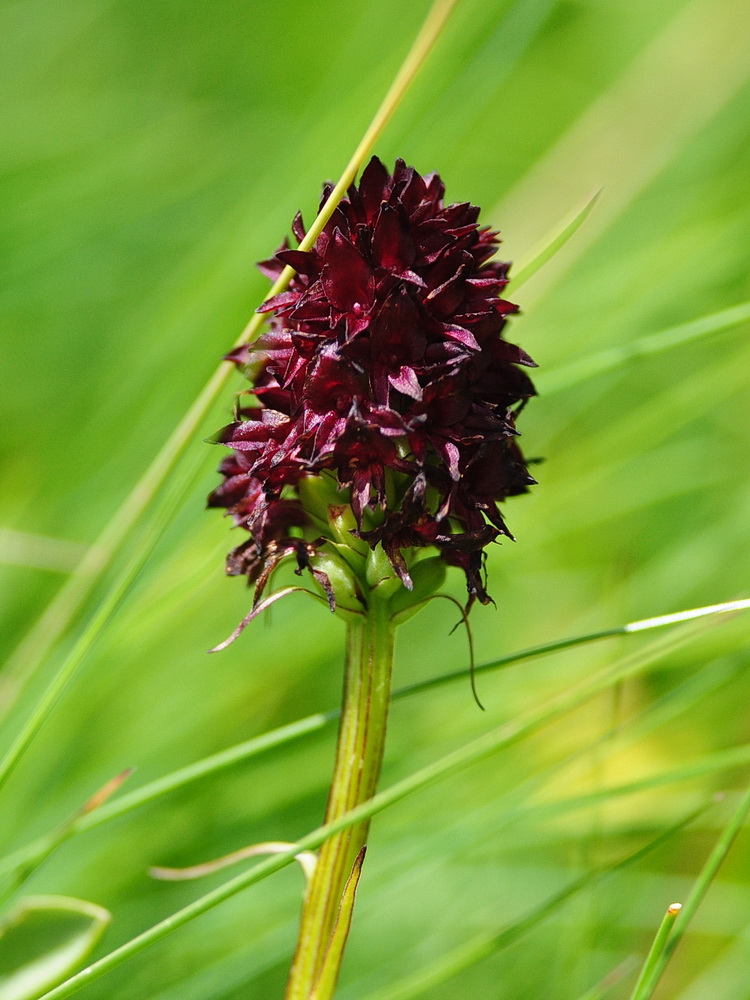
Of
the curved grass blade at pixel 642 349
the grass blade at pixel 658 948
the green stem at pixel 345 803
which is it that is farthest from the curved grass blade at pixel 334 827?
the curved grass blade at pixel 642 349

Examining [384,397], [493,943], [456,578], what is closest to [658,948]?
[493,943]

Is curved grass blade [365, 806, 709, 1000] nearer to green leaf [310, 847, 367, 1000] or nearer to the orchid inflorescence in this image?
green leaf [310, 847, 367, 1000]

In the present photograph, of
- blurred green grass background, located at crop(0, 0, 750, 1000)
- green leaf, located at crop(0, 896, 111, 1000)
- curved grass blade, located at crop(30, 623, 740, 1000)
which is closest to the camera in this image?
curved grass blade, located at crop(30, 623, 740, 1000)

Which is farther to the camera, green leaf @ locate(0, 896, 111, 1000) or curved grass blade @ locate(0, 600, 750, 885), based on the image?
green leaf @ locate(0, 896, 111, 1000)

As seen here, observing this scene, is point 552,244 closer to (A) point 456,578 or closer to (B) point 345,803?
(B) point 345,803

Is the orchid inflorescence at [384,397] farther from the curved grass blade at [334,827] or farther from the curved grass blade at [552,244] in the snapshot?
the curved grass blade at [552,244]

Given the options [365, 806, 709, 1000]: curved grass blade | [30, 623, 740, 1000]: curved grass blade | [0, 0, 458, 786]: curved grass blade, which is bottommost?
[365, 806, 709, 1000]: curved grass blade

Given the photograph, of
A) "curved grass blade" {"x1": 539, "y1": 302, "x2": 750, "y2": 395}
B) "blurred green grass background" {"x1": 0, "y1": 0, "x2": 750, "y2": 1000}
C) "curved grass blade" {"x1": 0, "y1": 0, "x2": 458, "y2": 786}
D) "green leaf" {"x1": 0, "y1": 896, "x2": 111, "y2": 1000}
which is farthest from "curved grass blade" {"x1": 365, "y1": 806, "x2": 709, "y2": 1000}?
"curved grass blade" {"x1": 539, "y1": 302, "x2": 750, "y2": 395}

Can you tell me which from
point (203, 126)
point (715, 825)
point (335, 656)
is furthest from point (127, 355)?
point (715, 825)
